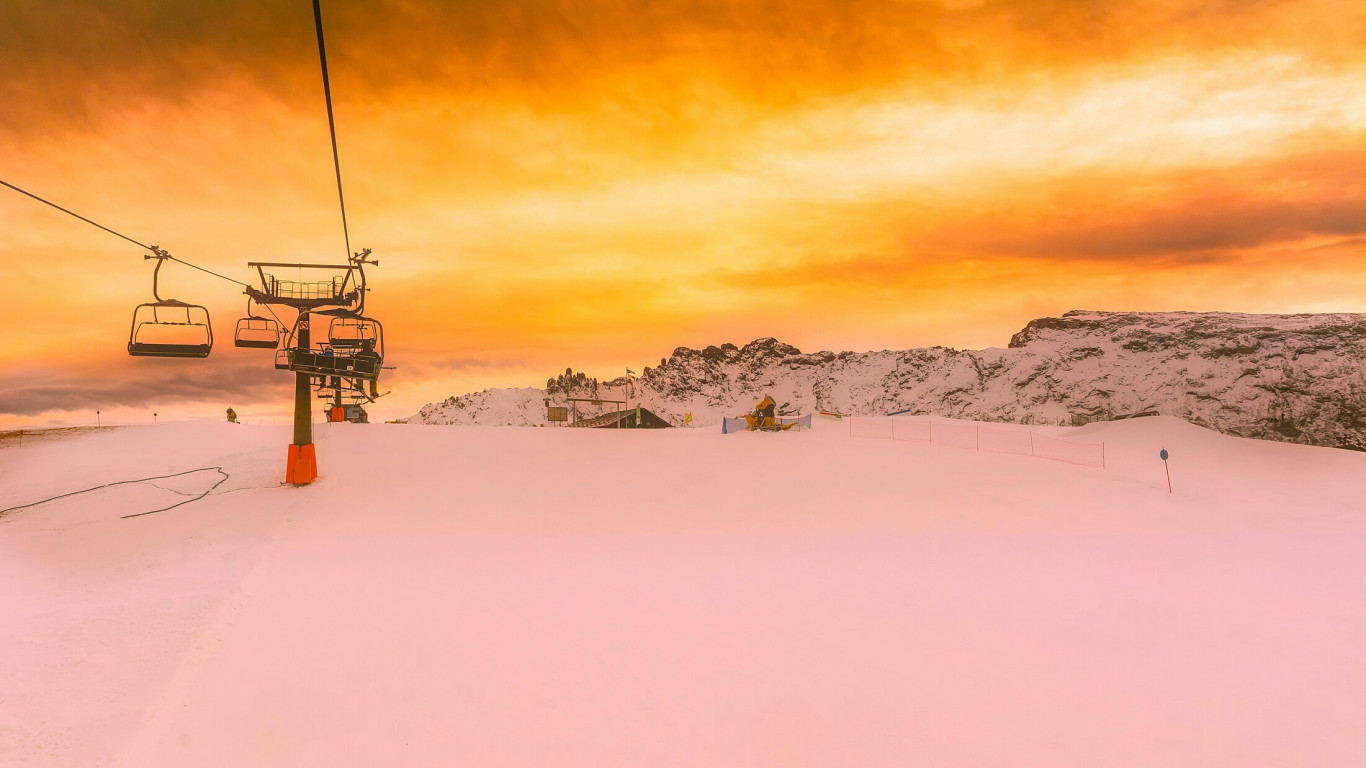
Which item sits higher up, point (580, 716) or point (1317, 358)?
point (1317, 358)

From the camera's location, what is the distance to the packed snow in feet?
22.7

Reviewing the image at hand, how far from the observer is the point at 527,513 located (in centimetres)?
1800

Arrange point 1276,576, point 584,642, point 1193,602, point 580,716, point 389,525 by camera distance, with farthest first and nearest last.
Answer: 1. point 389,525
2. point 1276,576
3. point 1193,602
4. point 584,642
5. point 580,716

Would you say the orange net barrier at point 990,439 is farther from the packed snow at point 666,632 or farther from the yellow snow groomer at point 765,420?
the packed snow at point 666,632

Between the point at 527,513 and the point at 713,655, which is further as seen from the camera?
the point at 527,513

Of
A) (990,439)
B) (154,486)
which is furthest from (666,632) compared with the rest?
(990,439)

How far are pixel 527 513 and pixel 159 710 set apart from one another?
10.9m

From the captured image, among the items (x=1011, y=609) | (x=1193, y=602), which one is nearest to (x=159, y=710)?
(x=1011, y=609)

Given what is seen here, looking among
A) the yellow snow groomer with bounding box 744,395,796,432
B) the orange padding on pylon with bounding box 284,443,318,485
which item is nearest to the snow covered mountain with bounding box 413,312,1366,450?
the yellow snow groomer with bounding box 744,395,796,432

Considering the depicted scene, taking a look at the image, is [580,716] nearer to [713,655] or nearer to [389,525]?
[713,655]

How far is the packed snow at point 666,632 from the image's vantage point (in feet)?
22.7

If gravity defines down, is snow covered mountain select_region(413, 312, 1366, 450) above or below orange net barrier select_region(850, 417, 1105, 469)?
above

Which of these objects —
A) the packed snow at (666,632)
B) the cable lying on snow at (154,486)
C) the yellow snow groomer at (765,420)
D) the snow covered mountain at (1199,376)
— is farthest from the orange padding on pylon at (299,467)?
the snow covered mountain at (1199,376)

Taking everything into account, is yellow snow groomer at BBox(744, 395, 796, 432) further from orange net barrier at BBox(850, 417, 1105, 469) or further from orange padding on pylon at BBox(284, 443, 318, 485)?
orange padding on pylon at BBox(284, 443, 318, 485)
